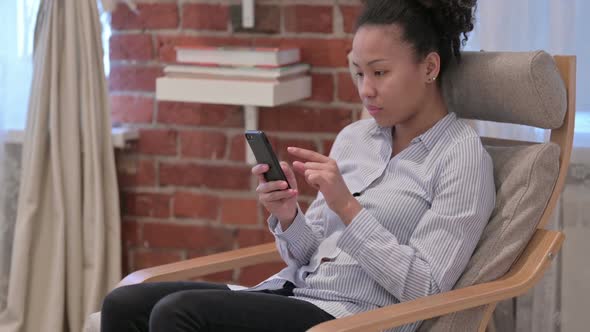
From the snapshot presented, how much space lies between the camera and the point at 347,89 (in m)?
2.49

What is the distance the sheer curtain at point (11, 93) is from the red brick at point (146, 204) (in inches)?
12.7

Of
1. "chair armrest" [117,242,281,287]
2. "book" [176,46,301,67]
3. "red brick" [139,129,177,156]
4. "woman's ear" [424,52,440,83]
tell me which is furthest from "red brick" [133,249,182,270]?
"woman's ear" [424,52,440,83]

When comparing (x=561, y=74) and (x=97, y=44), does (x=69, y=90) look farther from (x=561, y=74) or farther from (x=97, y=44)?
(x=561, y=74)

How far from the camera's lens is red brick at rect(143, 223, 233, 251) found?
2689 mm

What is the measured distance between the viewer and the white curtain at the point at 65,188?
2.56 meters

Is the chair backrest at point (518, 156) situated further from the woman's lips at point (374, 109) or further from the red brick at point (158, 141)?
the red brick at point (158, 141)

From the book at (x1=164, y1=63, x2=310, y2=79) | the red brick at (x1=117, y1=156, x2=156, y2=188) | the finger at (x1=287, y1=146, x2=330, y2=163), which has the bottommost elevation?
the red brick at (x1=117, y1=156, x2=156, y2=188)

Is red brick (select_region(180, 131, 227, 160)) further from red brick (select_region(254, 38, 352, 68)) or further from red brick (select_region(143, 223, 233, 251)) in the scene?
red brick (select_region(254, 38, 352, 68))

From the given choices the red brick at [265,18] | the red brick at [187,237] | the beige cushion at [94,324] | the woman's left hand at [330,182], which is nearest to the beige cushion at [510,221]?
the woman's left hand at [330,182]

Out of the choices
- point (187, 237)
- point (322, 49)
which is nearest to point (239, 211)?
point (187, 237)

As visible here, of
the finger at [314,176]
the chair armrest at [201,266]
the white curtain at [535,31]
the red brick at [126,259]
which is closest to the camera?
the finger at [314,176]

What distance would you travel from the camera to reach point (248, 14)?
2.50 metres

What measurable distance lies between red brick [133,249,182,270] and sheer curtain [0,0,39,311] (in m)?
0.37

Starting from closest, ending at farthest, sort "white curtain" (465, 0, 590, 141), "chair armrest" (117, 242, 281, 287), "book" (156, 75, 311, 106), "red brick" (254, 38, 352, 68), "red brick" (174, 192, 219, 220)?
1. "chair armrest" (117, 242, 281, 287)
2. "white curtain" (465, 0, 590, 141)
3. "book" (156, 75, 311, 106)
4. "red brick" (254, 38, 352, 68)
5. "red brick" (174, 192, 219, 220)
